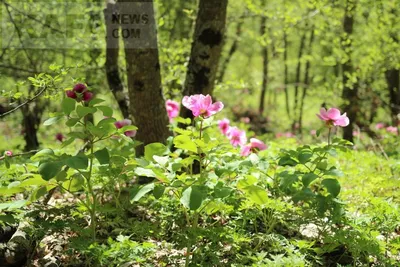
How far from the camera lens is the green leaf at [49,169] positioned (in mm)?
1961

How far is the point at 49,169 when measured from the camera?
1.98 m

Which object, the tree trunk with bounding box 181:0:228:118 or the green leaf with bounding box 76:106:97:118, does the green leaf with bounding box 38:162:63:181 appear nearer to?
the green leaf with bounding box 76:106:97:118

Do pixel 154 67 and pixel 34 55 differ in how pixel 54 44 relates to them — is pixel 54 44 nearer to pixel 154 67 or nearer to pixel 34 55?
pixel 34 55

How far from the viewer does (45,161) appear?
6.76 ft

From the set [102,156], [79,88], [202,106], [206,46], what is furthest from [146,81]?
[102,156]

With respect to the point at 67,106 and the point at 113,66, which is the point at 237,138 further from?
the point at 113,66

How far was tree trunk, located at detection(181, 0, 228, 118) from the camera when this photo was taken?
396cm

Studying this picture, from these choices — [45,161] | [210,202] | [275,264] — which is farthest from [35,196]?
[275,264]

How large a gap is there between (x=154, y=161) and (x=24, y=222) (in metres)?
0.92

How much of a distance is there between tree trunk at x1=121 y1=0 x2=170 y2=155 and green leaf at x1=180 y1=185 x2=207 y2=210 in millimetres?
1926

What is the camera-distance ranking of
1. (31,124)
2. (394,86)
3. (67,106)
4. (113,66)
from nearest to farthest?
(67,106), (113,66), (31,124), (394,86)

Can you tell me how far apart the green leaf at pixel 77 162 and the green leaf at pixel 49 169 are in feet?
0.15

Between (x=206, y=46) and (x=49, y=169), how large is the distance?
2.42m

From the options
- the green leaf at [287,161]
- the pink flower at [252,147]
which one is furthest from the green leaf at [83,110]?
the pink flower at [252,147]
